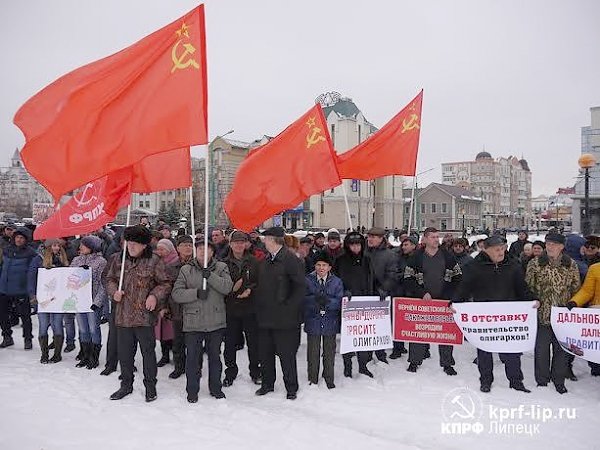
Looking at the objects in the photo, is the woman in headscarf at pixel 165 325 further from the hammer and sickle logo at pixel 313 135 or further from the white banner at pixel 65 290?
the hammer and sickle logo at pixel 313 135

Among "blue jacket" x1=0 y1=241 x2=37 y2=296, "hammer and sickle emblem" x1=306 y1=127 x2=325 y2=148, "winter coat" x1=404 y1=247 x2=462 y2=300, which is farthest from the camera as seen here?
"blue jacket" x1=0 y1=241 x2=37 y2=296

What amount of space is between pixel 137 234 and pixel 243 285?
5.29 ft

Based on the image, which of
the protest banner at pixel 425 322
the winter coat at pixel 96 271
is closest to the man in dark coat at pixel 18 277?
the winter coat at pixel 96 271

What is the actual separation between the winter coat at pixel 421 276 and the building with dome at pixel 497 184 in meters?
124

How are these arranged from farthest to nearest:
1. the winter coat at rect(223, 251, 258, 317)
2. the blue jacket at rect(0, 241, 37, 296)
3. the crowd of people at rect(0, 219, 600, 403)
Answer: the blue jacket at rect(0, 241, 37, 296), the winter coat at rect(223, 251, 258, 317), the crowd of people at rect(0, 219, 600, 403)

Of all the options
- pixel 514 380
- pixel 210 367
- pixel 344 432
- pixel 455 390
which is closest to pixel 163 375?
pixel 210 367

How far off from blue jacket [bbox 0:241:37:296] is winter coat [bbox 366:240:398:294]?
6.05 m

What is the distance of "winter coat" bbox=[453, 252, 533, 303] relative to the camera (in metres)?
6.77

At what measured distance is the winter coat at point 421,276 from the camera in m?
7.67

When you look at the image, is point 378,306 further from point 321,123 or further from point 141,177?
point 141,177

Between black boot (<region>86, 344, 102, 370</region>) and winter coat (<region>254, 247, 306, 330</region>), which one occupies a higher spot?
winter coat (<region>254, 247, 306, 330</region>)

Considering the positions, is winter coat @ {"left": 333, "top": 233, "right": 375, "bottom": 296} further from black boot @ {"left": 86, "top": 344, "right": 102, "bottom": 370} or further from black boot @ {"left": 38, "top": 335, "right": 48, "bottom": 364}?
black boot @ {"left": 38, "top": 335, "right": 48, "bottom": 364}

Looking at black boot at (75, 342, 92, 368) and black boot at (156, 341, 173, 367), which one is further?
black boot at (156, 341, 173, 367)

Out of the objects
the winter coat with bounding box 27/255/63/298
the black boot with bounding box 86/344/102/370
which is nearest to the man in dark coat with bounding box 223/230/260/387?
the black boot with bounding box 86/344/102/370
